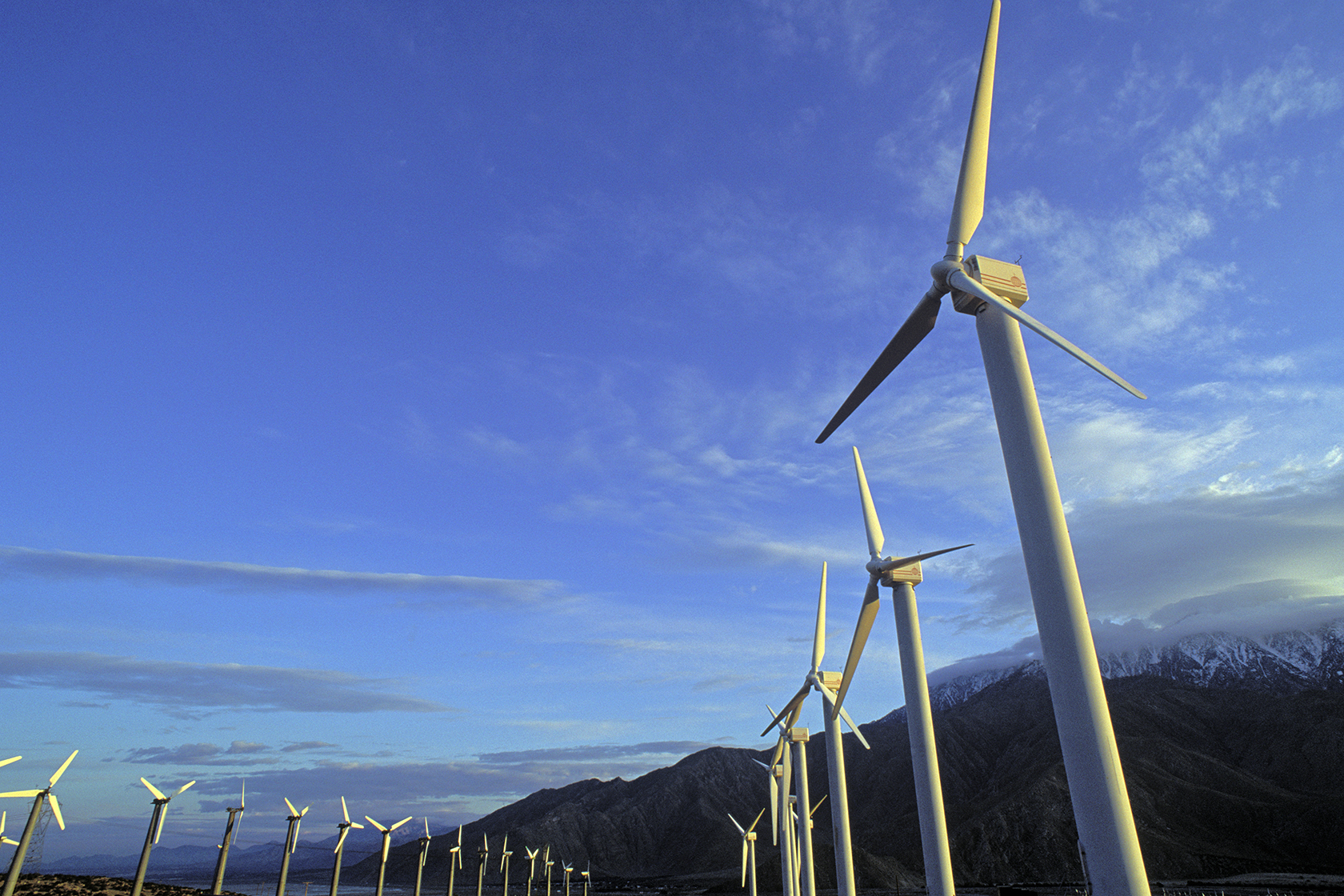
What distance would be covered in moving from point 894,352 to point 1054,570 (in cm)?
1277

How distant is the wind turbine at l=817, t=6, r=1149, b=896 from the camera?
14.9 meters

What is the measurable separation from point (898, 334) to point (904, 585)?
16.4 metres

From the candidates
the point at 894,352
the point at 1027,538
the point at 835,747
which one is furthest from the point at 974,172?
the point at 835,747

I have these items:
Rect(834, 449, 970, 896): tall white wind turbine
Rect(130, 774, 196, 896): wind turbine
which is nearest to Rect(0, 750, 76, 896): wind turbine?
Rect(130, 774, 196, 896): wind turbine

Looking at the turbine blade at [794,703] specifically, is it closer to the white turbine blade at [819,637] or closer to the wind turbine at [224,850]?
the white turbine blade at [819,637]

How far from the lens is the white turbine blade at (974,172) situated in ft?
77.4

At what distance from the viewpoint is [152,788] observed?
5522cm

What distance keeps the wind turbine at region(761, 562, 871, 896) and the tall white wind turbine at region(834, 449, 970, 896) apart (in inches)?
203

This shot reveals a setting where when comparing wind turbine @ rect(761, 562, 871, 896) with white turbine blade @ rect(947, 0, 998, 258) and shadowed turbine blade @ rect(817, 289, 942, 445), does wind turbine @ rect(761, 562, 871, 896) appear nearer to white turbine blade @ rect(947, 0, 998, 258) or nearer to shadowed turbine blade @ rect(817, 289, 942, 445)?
shadowed turbine blade @ rect(817, 289, 942, 445)

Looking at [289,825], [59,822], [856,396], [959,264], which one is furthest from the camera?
[289,825]

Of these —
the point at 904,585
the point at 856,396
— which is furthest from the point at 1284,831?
the point at 856,396

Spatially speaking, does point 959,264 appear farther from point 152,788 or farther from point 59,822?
point 152,788

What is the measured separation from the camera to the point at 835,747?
50.0m

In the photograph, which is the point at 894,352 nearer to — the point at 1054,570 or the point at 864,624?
the point at 1054,570
